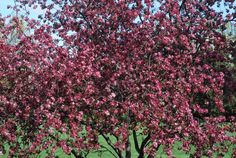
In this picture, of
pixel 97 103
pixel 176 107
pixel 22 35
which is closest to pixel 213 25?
pixel 176 107

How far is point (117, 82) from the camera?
361 inches

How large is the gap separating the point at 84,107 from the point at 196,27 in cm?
401

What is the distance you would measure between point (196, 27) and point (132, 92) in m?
3.05

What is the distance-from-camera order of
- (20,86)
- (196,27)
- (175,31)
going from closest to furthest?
(20,86), (175,31), (196,27)

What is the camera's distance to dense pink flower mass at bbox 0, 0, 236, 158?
8.38m

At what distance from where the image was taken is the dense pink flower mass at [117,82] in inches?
330

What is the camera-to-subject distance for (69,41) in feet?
33.5

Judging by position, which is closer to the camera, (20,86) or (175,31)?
(20,86)

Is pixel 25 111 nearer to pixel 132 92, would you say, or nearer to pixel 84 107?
pixel 84 107

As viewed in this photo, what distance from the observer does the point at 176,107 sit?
28.4 feet

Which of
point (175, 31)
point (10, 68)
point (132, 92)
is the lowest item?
point (132, 92)

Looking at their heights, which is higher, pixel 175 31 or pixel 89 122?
pixel 175 31

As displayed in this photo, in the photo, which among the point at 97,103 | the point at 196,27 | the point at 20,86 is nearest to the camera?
the point at 97,103

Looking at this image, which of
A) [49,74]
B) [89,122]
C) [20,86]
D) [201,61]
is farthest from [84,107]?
[201,61]
